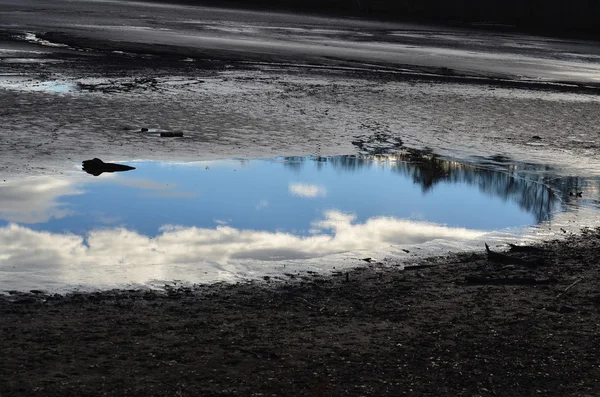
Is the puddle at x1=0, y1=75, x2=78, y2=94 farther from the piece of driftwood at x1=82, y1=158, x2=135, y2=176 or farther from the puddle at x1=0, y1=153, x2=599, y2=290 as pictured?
the puddle at x1=0, y1=153, x2=599, y2=290

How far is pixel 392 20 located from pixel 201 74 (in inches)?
1298

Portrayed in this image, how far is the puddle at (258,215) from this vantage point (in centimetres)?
728

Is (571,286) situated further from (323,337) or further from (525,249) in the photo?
(323,337)

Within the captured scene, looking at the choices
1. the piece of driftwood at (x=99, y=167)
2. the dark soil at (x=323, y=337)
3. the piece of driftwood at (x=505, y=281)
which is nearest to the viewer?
the dark soil at (x=323, y=337)

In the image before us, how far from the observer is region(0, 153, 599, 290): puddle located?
7.28 metres

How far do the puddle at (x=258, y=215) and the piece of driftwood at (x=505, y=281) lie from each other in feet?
2.40

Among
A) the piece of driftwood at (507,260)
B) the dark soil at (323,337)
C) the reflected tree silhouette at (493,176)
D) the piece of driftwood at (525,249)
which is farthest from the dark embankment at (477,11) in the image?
the dark soil at (323,337)

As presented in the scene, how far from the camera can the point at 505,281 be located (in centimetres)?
720

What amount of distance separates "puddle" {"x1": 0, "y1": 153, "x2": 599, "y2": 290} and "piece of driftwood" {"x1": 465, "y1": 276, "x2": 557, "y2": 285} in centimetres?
73

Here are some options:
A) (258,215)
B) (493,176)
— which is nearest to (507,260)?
(258,215)

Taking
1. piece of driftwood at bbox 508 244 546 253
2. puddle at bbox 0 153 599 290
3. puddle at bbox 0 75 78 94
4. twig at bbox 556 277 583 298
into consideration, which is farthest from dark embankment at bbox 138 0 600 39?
twig at bbox 556 277 583 298

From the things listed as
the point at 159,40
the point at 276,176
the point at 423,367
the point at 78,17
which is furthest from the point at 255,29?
the point at 423,367

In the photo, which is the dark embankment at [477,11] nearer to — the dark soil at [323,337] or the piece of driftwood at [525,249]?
the piece of driftwood at [525,249]

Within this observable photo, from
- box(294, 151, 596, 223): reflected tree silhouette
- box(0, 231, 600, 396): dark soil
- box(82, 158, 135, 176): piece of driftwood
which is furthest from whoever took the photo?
box(82, 158, 135, 176): piece of driftwood
